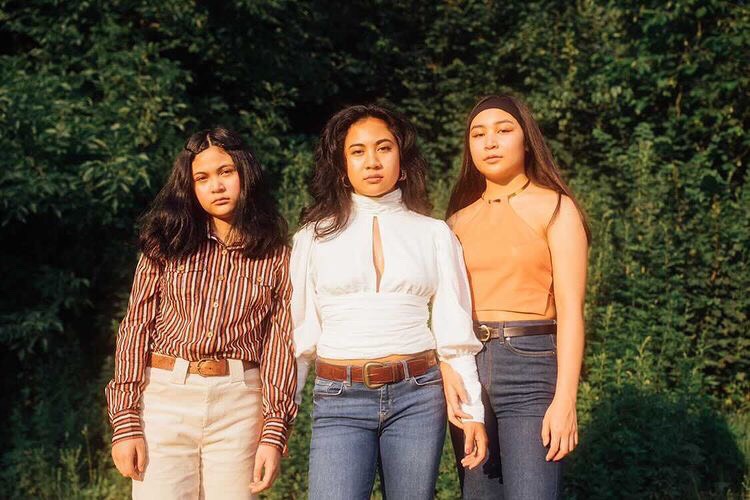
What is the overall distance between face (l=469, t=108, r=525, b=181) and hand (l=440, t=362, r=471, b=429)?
0.76m

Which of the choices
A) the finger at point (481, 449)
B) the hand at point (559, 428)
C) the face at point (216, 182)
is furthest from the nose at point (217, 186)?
the hand at point (559, 428)

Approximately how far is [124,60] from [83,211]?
1.42m

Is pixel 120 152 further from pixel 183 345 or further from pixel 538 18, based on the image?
pixel 538 18

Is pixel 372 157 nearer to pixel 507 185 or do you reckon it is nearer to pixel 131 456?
pixel 507 185

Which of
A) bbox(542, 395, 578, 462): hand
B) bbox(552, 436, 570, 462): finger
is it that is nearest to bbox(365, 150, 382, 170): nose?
bbox(542, 395, 578, 462): hand

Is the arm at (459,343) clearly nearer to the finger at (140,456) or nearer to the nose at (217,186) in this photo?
the nose at (217,186)

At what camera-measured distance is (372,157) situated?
9.61 ft

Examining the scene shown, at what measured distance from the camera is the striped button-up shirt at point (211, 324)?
113 inches

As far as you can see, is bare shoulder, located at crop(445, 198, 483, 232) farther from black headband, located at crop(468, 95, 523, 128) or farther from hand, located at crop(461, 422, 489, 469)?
hand, located at crop(461, 422, 489, 469)

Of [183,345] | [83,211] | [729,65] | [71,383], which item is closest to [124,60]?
[83,211]

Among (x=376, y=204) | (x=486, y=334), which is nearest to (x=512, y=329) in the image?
(x=486, y=334)

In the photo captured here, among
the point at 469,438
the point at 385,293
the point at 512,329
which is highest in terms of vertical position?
the point at 385,293

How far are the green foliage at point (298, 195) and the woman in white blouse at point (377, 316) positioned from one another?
85.3 inches

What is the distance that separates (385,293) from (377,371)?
0.91 ft
